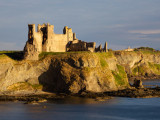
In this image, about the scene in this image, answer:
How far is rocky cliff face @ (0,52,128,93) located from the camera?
331ft

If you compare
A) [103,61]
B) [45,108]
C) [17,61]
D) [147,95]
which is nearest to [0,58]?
[17,61]

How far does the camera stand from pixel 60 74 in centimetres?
10550

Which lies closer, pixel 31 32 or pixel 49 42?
pixel 31 32

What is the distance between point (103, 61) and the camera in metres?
118

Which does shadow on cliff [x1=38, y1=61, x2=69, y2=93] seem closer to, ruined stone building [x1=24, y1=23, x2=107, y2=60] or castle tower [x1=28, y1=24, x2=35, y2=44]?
ruined stone building [x1=24, y1=23, x2=107, y2=60]

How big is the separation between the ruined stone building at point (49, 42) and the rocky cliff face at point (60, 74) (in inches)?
165

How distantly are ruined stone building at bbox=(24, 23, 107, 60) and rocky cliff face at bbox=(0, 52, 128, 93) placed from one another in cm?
420

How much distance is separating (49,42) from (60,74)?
1956 cm

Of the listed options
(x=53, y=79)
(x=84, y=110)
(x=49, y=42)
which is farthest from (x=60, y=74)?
(x=84, y=110)

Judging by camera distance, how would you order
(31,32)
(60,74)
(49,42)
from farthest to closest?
1. (49,42)
2. (31,32)
3. (60,74)

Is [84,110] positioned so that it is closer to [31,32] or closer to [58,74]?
[58,74]

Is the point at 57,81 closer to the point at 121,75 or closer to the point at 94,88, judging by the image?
the point at 94,88

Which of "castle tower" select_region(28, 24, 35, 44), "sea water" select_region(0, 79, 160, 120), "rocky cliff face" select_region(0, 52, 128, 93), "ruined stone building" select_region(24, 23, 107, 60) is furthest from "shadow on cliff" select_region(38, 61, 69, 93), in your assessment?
"sea water" select_region(0, 79, 160, 120)

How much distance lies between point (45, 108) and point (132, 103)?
23.2 m
